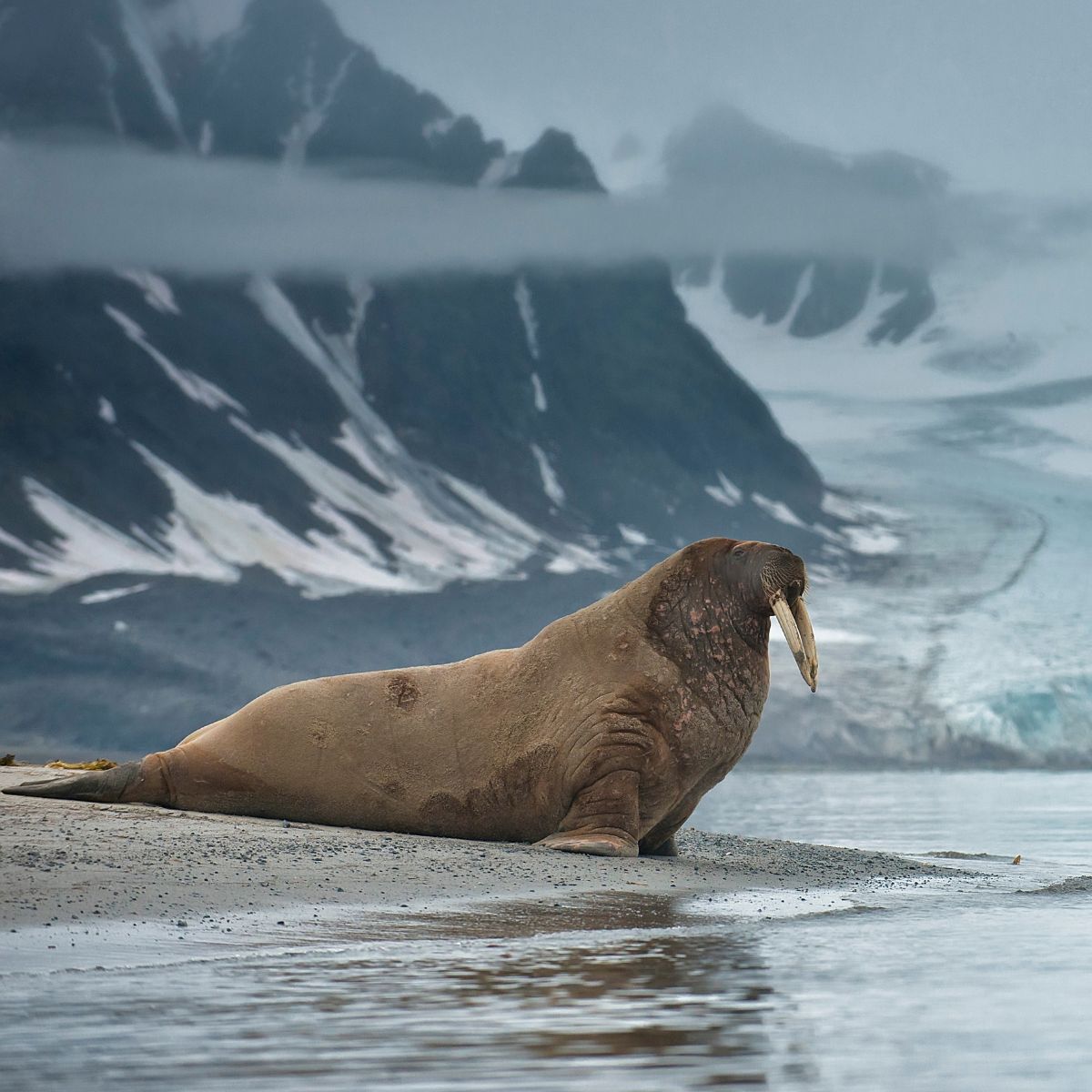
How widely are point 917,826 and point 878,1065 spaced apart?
1677 cm

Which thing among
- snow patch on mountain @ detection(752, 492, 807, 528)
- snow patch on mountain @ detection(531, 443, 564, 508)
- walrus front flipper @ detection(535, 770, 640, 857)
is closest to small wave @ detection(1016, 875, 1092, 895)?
walrus front flipper @ detection(535, 770, 640, 857)

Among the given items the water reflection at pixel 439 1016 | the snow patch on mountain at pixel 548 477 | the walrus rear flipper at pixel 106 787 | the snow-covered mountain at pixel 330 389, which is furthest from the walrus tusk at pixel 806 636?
the snow patch on mountain at pixel 548 477

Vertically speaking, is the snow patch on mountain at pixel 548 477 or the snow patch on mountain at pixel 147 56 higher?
the snow patch on mountain at pixel 147 56

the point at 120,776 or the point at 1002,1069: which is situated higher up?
the point at 120,776

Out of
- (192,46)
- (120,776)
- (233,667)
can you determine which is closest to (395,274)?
(192,46)

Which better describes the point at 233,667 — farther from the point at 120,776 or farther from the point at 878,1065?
the point at 878,1065

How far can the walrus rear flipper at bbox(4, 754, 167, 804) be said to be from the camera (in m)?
9.42

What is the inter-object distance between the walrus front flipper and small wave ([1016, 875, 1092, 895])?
82.5 inches

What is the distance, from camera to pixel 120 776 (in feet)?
31.5

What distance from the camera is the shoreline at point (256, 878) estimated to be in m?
6.30

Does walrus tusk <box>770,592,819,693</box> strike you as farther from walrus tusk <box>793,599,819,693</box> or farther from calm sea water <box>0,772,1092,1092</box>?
calm sea water <box>0,772,1092,1092</box>

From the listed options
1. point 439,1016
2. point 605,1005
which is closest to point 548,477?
point 605,1005

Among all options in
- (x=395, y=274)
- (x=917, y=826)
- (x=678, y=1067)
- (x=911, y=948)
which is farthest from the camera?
(x=395, y=274)

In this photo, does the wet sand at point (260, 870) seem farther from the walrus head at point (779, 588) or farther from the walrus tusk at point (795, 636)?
the walrus head at point (779, 588)
